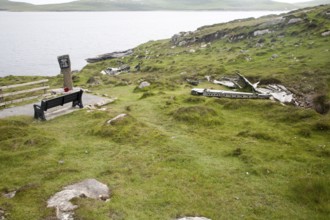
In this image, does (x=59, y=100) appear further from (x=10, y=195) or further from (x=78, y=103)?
(x=10, y=195)

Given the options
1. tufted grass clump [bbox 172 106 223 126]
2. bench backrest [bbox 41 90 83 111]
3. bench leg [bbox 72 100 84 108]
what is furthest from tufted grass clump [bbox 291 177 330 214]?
bench leg [bbox 72 100 84 108]

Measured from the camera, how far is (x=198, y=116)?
728 inches

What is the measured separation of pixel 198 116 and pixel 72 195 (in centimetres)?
1014

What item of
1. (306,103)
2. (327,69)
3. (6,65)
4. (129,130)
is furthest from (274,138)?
(6,65)

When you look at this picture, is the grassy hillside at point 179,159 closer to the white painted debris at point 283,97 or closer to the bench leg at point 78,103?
the bench leg at point 78,103

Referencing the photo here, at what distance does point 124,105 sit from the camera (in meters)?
22.5

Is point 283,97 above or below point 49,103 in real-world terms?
below

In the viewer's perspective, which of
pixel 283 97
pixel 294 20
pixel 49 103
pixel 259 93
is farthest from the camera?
pixel 294 20

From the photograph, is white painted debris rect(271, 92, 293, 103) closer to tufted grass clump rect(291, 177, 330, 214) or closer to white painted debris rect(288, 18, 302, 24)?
tufted grass clump rect(291, 177, 330, 214)

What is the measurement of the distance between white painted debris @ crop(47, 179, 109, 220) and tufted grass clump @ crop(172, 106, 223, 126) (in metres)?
8.39

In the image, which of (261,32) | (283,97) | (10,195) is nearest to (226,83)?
(283,97)

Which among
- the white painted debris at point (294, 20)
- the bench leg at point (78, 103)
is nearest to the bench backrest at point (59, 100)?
the bench leg at point (78, 103)

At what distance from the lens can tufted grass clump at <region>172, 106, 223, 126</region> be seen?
18.2 meters

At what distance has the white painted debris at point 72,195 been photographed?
906 centimetres
